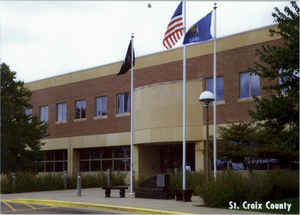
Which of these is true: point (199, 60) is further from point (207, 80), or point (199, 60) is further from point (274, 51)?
point (274, 51)

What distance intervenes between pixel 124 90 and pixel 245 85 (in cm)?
1159

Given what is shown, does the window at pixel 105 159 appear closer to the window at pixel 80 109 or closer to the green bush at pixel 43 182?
the window at pixel 80 109

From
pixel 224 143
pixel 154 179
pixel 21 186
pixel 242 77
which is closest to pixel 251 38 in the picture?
pixel 242 77

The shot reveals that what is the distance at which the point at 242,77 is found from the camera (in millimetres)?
33500

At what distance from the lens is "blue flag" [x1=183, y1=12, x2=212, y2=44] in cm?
2127

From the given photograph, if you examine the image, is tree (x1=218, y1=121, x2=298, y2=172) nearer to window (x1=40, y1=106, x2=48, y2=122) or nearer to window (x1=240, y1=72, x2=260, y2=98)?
window (x1=240, y1=72, x2=260, y2=98)

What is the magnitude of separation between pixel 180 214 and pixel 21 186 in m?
17.7

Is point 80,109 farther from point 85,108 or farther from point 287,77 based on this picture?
point 287,77

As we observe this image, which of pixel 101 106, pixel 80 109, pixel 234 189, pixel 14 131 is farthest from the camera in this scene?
pixel 80 109

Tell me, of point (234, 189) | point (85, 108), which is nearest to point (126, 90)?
point (85, 108)

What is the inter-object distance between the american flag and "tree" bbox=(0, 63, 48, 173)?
16.4 meters

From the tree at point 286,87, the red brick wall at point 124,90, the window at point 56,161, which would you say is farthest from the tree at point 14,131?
the tree at point 286,87

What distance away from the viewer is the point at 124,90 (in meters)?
41.3

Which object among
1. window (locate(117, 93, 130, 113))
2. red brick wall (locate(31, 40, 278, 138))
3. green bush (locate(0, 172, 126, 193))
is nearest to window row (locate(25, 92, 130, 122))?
window (locate(117, 93, 130, 113))
